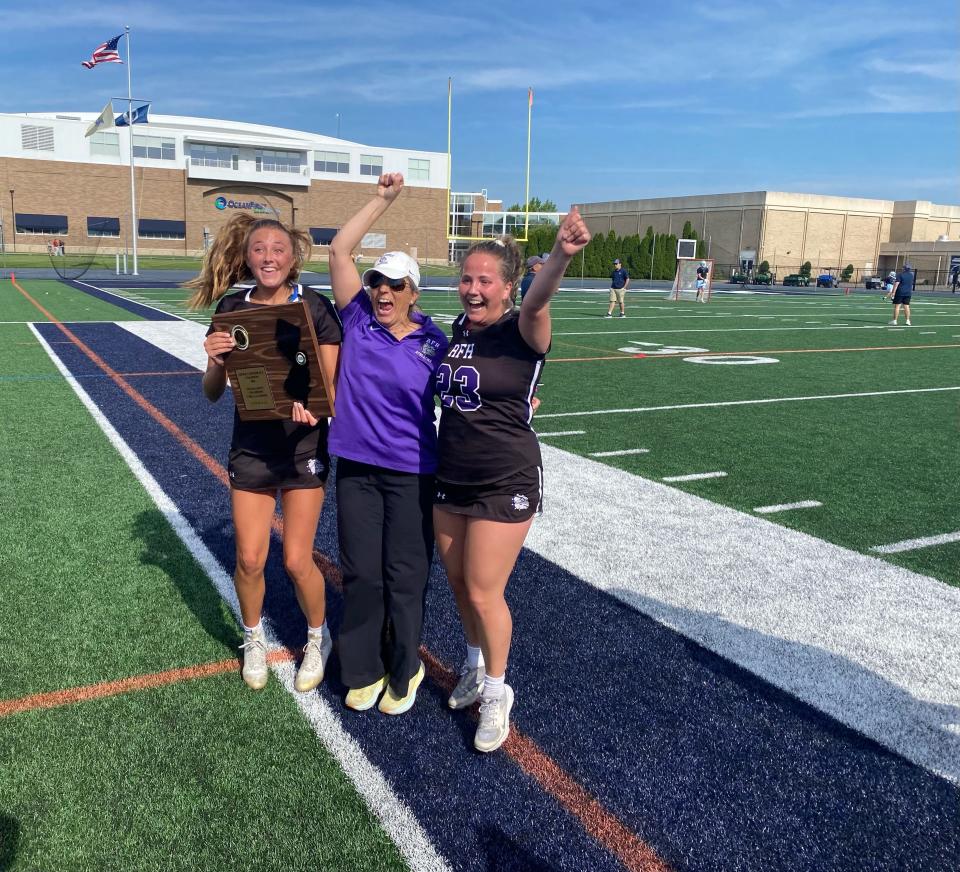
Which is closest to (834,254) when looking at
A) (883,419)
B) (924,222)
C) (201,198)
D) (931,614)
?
(924,222)

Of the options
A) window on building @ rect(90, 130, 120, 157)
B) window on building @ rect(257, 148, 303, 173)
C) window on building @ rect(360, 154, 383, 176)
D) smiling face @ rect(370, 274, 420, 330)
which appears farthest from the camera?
window on building @ rect(360, 154, 383, 176)

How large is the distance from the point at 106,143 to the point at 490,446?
72.2 meters

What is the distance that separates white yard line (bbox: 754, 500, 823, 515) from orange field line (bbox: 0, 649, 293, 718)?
364cm

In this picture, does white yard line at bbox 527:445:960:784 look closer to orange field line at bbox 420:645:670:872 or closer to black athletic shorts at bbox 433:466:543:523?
orange field line at bbox 420:645:670:872

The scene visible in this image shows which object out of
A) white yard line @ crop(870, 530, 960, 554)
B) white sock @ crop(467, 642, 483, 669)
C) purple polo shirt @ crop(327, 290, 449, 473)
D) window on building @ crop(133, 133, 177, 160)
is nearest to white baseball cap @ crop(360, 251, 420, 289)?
purple polo shirt @ crop(327, 290, 449, 473)

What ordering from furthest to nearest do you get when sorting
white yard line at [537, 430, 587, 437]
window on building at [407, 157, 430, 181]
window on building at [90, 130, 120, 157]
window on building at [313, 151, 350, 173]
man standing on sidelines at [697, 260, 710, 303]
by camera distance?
window on building at [407, 157, 430, 181] < window on building at [313, 151, 350, 173] < window on building at [90, 130, 120, 157] < man standing on sidelines at [697, 260, 710, 303] < white yard line at [537, 430, 587, 437]

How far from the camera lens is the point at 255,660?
139 inches

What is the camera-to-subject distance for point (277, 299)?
131 inches

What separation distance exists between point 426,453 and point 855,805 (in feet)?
6.16

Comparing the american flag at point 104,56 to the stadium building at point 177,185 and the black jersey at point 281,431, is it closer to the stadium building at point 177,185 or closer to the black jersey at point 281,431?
the stadium building at point 177,185

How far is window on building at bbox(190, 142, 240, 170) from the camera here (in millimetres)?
67938

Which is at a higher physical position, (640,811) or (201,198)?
(201,198)

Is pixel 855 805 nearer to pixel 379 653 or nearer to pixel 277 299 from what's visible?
pixel 379 653

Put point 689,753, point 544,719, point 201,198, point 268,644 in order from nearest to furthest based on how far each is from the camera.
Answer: point 689,753 < point 544,719 < point 268,644 < point 201,198
